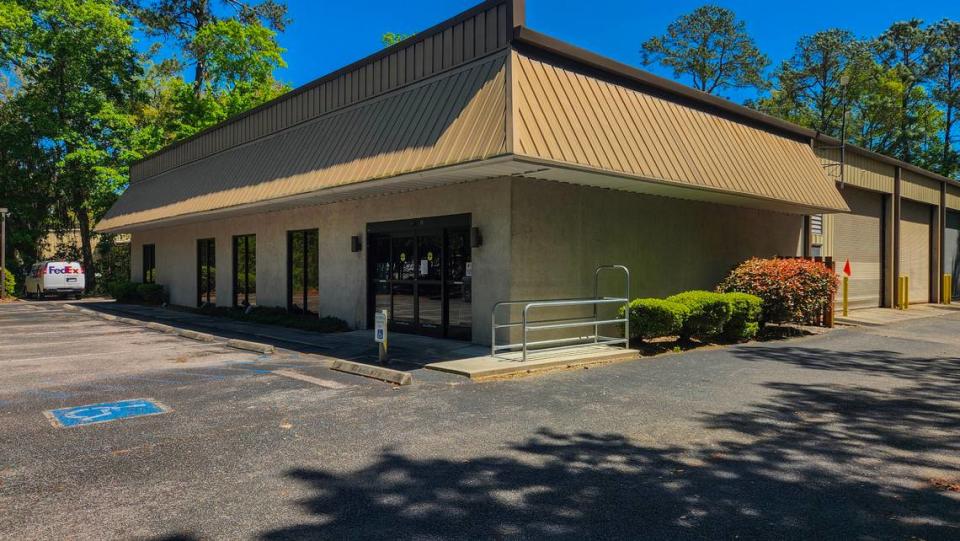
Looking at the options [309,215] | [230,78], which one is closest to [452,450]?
[309,215]

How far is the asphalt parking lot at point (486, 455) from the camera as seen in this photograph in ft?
12.1

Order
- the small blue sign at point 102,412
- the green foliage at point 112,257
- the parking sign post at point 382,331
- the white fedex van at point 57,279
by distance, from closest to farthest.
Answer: the small blue sign at point 102,412, the parking sign post at point 382,331, the white fedex van at point 57,279, the green foliage at point 112,257

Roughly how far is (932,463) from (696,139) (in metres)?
8.69

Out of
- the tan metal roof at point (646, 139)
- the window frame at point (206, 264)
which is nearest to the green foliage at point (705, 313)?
the tan metal roof at point (646, 139)

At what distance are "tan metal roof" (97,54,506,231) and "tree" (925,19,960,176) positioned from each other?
138 ft

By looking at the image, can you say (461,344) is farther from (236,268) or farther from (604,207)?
(236,268)

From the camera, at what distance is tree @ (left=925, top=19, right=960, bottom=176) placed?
37062 millimetres

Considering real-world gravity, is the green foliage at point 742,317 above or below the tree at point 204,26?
below

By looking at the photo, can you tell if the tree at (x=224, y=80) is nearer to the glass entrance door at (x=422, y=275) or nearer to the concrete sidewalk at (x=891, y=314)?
the glass entrance door at (x=422, y=275)

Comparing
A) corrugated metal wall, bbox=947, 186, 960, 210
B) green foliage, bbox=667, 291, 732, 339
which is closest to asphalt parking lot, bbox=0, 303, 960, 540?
green foliage, bbox=667, 291, 732, 339

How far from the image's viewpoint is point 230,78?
3167 cm

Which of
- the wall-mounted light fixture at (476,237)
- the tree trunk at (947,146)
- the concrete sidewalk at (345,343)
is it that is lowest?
the concrete sidewalk at (345,343)

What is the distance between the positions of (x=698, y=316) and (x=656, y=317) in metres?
1.31

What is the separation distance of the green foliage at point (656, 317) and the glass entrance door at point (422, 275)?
3214 mm
